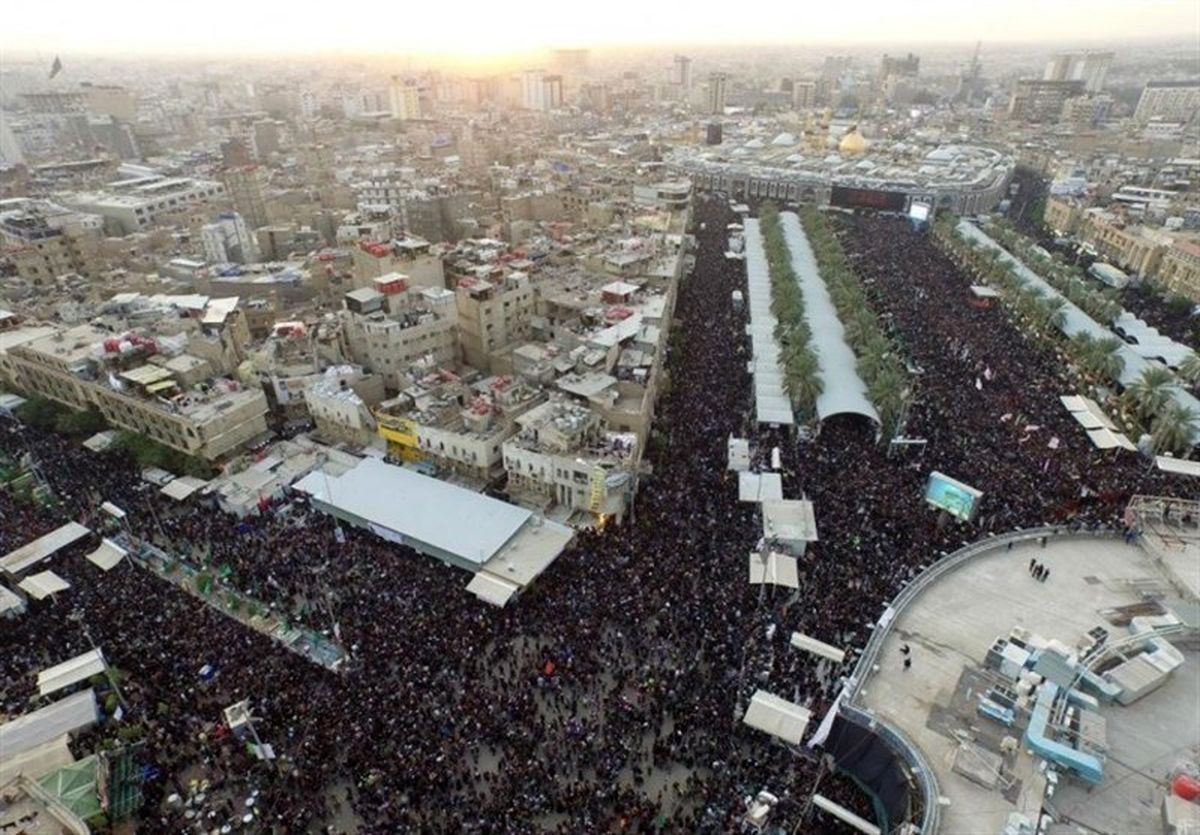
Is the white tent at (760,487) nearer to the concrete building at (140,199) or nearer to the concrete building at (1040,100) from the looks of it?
the concrete building at (140,199)

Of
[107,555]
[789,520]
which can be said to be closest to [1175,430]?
[789,520]

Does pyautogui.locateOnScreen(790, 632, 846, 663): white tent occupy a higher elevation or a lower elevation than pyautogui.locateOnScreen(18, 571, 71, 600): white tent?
higher

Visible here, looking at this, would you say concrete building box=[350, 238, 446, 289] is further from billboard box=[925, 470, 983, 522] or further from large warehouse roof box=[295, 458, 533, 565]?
billboard box=[925, 470, 983, 522]

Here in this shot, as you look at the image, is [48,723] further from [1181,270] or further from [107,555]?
[1181,270]

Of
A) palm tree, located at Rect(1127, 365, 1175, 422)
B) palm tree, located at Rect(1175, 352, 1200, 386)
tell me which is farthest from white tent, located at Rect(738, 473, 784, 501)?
palm tree, located at Rect(1175, 352, 1200, 386)

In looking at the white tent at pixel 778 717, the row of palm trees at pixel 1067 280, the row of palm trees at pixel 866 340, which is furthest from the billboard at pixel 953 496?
the row of palm trees at pixel 1067 280

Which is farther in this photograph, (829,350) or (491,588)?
(829,350)
